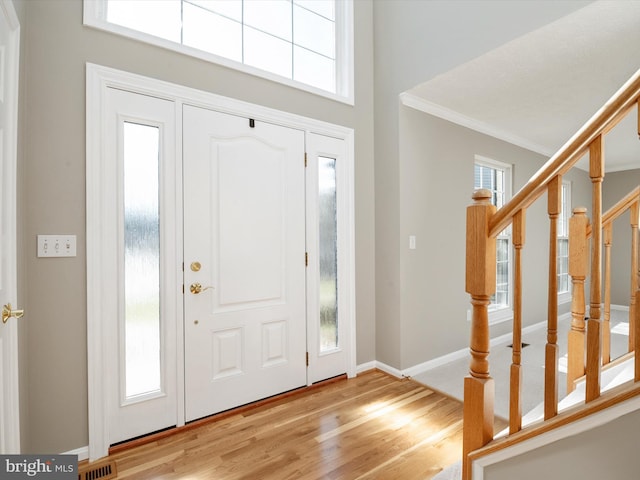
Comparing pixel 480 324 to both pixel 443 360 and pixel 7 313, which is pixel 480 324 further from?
pixel 443 360

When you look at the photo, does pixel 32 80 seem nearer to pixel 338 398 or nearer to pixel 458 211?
pixel 338 398

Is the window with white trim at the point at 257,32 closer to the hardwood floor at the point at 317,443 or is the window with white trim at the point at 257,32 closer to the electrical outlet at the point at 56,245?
the electrical outlet at the point at 56,245

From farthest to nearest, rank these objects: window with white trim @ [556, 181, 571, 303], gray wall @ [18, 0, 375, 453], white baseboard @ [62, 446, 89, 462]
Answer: window with white trim @ [556, 181, 571, 303] < white baseboard @ [62, 446, 89, 462] < gray wall @ [18, 0, 375, 453]

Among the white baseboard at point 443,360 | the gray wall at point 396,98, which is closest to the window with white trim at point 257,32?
the gray wall at point 396,98

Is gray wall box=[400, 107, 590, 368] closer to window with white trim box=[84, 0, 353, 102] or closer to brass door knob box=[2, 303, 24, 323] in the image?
window with white trim box=[84, 0, 353, 102]

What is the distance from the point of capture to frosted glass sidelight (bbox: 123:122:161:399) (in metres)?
1.95

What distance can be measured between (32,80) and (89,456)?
2022 mm

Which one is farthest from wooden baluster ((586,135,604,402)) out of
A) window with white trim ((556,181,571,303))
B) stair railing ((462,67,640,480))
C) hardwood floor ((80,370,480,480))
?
window with white trim ((556,181,571,303))

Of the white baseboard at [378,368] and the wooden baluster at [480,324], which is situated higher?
the wooden baluster at [480,324]

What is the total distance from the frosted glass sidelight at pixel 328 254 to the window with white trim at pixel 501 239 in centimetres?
203

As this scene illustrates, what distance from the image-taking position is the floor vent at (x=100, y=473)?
1.67 metres

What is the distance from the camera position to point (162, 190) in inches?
79.8

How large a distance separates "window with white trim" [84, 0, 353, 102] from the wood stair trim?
8.20ft

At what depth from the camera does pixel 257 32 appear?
8.19 ft
